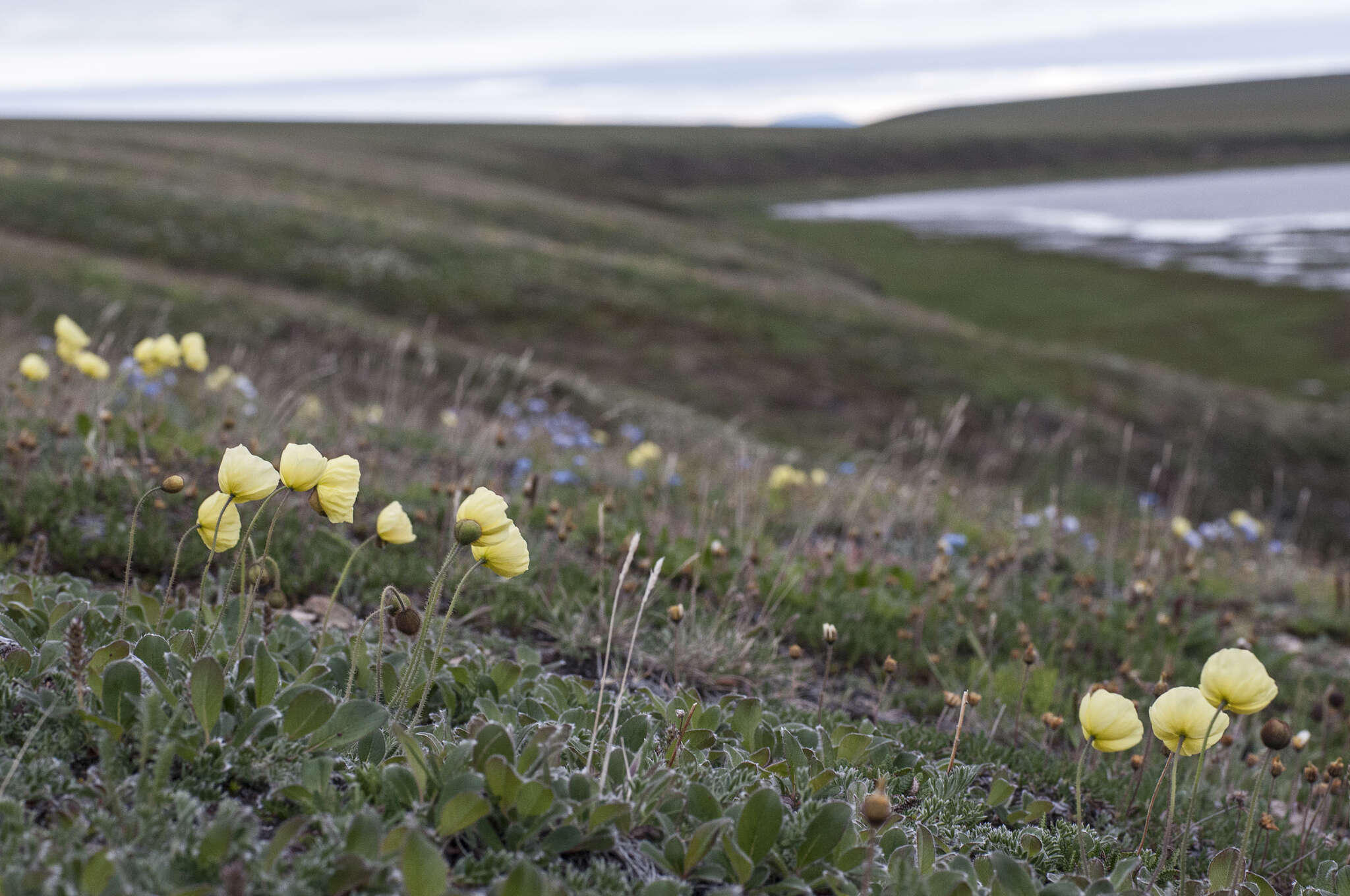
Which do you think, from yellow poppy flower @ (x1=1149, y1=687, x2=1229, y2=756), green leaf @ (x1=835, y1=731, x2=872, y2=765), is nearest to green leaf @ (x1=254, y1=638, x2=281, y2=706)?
green leaf @ (x1=835, y1=731, x2=872, y2=765)

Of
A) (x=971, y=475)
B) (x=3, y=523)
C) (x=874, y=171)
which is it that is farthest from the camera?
(x=874, y=171)

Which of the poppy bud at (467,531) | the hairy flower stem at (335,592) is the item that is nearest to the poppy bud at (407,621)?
the hairy flower stem at (335,592)

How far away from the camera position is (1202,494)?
1526 cm

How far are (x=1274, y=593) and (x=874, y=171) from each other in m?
122

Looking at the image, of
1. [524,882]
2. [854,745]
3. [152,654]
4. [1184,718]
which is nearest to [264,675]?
[152,654]

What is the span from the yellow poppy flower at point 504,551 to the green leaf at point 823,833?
2.80ft

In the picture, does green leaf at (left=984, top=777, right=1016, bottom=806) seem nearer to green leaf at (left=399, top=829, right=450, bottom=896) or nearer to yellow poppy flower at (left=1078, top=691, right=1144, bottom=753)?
yellow poppy flower at (left=1078, top=691, right=1144, bottom=753)

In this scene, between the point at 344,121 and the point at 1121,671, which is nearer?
the point at 1121,671

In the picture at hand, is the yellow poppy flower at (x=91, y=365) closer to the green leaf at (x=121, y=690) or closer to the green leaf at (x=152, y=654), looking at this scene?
the green leaf at (x=152, y=654)

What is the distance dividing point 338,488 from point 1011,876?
1704 millimetres

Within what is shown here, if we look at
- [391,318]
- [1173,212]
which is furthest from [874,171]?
[391,318]

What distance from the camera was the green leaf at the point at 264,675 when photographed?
2.28 m

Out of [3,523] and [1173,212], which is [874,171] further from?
[3,523]

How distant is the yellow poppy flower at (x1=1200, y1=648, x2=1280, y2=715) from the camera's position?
2041 mm
